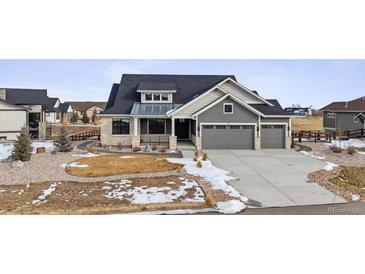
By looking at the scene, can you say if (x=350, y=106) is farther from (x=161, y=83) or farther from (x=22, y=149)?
(x=22, y=149)

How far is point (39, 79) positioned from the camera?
A: 13.8 metres

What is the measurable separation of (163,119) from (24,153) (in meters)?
8.64

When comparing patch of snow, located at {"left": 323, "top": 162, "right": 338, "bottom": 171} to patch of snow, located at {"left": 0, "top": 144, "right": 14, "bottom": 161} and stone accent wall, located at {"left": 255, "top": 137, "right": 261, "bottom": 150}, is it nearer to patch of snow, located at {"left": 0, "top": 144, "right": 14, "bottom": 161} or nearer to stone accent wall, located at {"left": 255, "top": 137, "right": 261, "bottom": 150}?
stone accent wall, located at {"left": 255, "top": 137, "right": 261, "bottom": 150}

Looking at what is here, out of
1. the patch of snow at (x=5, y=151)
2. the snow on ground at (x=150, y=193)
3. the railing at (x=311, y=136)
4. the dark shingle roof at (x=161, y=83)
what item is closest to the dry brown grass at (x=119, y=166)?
the snow on ground at (x=150, y=193)

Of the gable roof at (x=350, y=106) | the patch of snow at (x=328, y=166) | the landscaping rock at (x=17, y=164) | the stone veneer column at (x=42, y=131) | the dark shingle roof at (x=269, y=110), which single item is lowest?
the patch of snow at (x=328, y=166)

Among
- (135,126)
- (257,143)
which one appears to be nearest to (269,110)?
(257,143)

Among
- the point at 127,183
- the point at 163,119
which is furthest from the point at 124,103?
the point at 127,183

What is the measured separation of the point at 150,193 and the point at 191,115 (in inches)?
357

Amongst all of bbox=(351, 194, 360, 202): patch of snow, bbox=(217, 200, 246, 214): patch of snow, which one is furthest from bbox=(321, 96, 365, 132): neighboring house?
bbox=(217, 200, 246, 214): patch of snow

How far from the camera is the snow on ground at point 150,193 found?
687cm

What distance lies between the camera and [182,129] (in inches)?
706

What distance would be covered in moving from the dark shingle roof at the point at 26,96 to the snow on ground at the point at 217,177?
14411mm

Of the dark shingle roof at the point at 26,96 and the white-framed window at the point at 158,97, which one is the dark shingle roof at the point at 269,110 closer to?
the white-framed window at the point at 158,97

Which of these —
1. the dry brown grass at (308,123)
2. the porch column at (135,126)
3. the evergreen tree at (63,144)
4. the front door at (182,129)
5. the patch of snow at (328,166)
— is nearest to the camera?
the patch of snow at (328,166)
